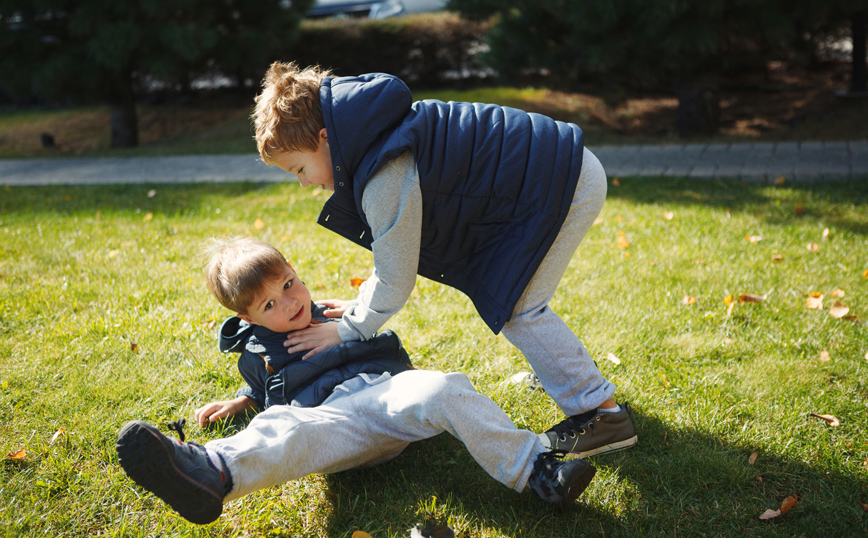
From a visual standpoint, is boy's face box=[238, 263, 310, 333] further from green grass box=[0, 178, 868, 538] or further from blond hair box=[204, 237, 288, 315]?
green grass box=[0, 178, 868, 538]

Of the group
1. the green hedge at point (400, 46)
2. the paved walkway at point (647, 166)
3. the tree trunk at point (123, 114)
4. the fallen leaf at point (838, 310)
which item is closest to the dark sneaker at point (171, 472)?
the fallen leaf at point (838, 310)

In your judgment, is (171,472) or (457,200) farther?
(457,200)

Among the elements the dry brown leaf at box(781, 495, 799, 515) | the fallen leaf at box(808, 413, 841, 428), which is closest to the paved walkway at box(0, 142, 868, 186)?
the fallen leaf at box(808, 413, 841, 428)

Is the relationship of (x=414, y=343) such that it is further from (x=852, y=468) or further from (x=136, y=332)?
(x=852, y=468)

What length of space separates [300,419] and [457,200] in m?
0.83

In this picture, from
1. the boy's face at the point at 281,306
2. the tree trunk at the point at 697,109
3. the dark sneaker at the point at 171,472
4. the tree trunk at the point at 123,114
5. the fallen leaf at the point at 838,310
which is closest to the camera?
the dark sneaker at the point at 171,472

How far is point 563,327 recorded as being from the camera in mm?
2176

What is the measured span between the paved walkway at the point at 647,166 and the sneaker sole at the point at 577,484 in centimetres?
482

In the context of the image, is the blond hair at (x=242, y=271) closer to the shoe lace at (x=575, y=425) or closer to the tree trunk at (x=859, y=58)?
the shoe lace at (x=575, y=425)

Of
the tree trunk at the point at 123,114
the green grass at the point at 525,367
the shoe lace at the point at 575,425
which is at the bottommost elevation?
the tree trunk at the point at 123,114

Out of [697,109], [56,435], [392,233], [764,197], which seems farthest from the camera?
[697,109]

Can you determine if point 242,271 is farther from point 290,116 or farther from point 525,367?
point 525,367

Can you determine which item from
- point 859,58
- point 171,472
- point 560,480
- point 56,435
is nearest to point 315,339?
point 171,472

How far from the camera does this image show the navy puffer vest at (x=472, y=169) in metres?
1.91
